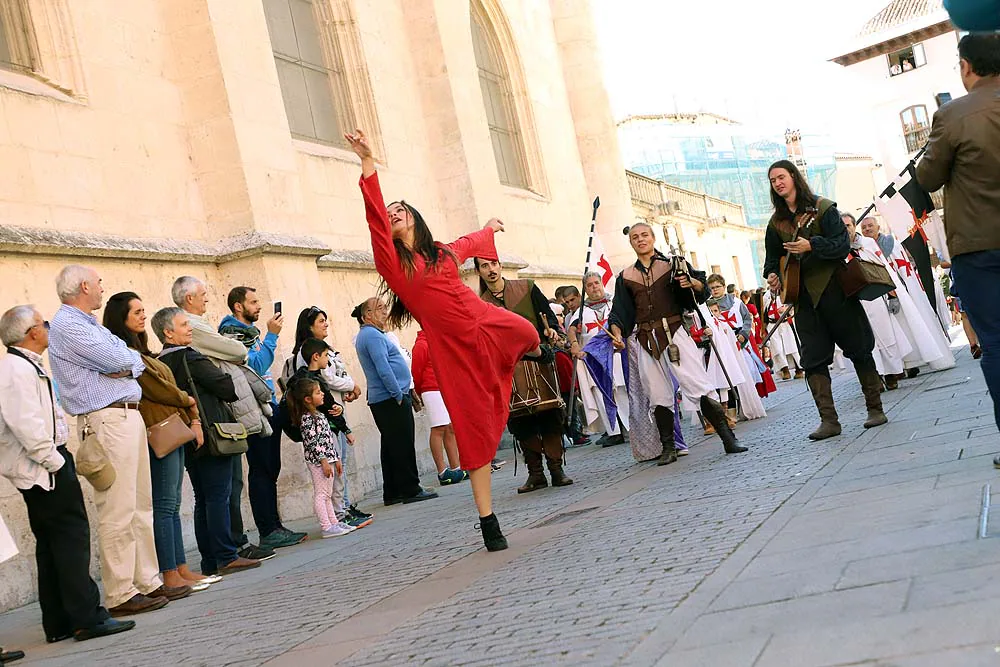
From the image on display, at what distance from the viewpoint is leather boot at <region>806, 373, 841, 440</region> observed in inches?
353

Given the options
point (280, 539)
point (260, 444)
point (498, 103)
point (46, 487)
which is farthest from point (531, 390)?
point (498, 103)

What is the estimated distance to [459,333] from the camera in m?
7.00

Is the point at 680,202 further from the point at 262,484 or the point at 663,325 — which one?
the point at 262,484

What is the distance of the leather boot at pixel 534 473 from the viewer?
392 inches

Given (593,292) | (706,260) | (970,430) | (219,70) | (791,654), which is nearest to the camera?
(791,654)

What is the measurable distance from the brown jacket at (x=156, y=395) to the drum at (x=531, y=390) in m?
2.99

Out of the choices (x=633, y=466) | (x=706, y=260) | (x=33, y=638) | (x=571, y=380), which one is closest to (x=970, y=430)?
(x=633, y=466)

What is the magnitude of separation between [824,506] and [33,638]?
4.46 meters

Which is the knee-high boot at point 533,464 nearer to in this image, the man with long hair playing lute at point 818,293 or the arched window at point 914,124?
the man with long hair playing lute at point 818,293

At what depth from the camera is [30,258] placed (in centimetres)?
930

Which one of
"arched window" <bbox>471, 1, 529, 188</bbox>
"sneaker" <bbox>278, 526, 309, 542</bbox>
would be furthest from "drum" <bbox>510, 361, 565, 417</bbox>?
"arched window" <bbox>471, 1, 529, 188</bbox>

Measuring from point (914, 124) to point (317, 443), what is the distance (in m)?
61.7

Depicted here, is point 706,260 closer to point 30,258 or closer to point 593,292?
point 593,292

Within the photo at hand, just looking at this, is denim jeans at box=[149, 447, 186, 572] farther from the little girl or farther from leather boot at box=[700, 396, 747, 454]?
leather boot at box=[700, 396, 747, 454]
